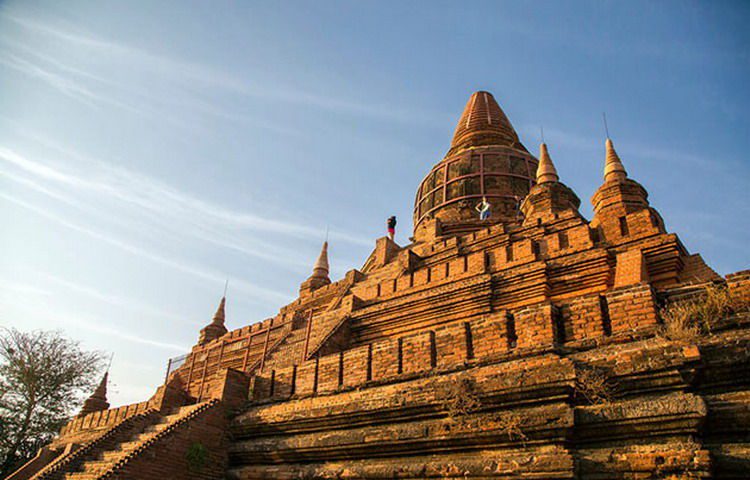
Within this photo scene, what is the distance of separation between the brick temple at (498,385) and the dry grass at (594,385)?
2 centimetres

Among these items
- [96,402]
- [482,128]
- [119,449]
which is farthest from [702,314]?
[482,128]

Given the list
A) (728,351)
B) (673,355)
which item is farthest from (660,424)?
(728,351)

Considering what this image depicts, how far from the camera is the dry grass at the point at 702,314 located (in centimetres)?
706

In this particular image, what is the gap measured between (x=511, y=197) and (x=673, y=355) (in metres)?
19.0

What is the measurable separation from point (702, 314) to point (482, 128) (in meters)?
25.5

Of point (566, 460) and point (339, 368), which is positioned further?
point (339, 368)

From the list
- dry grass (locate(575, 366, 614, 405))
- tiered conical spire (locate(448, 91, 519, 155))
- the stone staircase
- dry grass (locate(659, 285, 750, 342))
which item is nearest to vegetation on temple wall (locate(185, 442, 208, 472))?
the stone staircase

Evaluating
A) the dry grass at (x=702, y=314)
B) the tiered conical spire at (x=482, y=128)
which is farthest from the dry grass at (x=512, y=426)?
the tiered conical spire at (x=482, y=128)

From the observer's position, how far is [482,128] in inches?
1247

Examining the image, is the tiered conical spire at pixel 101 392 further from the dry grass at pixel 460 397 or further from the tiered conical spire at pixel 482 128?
the tiered conical spire at pixel 482 128

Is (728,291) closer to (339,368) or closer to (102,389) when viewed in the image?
(339,368)

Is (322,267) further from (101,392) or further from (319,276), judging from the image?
(101,392)

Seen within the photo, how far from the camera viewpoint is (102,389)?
20125mm

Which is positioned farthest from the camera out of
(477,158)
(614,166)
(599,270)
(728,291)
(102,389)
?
(477,158)
